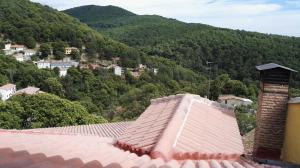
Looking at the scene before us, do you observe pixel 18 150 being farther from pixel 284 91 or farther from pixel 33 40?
pixel 33 40

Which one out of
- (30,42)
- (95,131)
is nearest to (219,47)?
(30,42)

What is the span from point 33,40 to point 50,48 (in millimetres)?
4976

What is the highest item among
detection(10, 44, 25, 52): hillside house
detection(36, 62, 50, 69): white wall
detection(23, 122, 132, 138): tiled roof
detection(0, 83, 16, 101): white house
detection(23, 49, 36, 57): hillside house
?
detection(23, 122, 132, 138): tiled roof

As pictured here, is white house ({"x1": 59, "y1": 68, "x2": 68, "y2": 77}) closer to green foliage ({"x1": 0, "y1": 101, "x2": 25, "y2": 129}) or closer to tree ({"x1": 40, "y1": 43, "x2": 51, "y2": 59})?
tree ({"x1": 40, "y1": 43, "x2": 51, "y2": 59})

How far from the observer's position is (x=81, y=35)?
326 ft

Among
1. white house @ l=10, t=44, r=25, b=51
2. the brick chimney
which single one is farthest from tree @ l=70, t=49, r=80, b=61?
the brick chimney

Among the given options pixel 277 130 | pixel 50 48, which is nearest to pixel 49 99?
pixel 277 130

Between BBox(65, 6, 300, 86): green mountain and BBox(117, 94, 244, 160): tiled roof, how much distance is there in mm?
45534

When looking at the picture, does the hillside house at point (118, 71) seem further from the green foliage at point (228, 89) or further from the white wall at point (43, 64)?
the green foliage at point (228, 89)

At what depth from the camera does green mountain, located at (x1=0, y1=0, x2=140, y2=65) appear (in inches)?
3752

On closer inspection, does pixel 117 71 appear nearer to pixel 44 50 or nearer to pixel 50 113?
pixel 44 50

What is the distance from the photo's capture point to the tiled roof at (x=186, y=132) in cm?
470

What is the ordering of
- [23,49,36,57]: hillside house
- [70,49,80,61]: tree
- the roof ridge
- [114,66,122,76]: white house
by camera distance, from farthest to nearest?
[70,49,80,61]: tree, [23,49,36,57]: hillside house, [114,66,122,76]: white house, the roof ridge

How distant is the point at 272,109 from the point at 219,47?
268 feet
